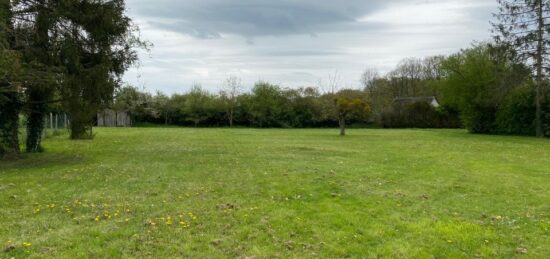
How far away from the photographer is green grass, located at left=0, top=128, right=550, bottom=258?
598 cm

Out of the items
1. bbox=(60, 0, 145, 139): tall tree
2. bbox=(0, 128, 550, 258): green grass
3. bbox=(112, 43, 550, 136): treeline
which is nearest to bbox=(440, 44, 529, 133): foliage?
bbox=(112, 43, 550, 136): treeline

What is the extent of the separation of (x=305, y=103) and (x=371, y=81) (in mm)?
15703

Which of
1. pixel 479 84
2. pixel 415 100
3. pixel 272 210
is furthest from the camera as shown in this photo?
pixel 415 100

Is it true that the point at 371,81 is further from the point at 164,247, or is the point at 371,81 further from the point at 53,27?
the point at 164,247

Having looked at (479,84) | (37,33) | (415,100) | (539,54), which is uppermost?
(539,54)

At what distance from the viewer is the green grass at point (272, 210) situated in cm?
598

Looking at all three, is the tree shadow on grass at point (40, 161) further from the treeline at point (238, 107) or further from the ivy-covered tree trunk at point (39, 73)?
the treeline at point (238, 107)

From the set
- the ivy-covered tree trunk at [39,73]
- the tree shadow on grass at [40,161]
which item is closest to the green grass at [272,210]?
the tree shadow on grass at [40,161]

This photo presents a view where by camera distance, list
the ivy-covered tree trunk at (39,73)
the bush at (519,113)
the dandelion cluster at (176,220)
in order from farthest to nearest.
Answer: the bush at (519,113), the ivy-covered tree trunk at (39,73), the dandelion cluster at (176,220)

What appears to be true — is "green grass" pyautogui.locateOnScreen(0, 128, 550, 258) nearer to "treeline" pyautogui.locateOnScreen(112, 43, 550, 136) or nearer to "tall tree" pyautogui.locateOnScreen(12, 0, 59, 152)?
"tall tree" pyautogui.locateOnScreen(12, 0, 59, 152)

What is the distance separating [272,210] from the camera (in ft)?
26.4

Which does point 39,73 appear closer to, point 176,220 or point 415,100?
point 176,220

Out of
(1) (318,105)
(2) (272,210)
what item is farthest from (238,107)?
(2) (272,210)

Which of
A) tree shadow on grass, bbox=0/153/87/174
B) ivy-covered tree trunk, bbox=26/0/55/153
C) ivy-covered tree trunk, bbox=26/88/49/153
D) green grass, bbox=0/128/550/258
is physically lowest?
green grass, bbox=0/128/550/258
